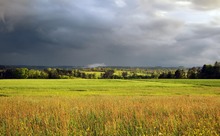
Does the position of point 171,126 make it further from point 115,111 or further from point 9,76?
point 9,76

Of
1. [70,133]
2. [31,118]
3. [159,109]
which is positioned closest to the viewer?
[70,133]

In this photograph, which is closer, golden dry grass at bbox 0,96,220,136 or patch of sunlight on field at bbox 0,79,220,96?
golden dry grass at bbox 0,96,220,136

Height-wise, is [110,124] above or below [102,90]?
above

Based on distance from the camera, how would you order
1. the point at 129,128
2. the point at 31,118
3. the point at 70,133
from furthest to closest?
the point at 31,118 → the point at 129,128 → the point at 70,133

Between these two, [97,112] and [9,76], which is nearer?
[97,112]

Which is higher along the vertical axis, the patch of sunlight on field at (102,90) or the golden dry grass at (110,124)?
the golden dry grass at (110,124)

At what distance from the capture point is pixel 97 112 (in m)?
12.9

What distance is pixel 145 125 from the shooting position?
10352mm

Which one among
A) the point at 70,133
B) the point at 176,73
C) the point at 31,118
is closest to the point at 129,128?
the point at 70,133

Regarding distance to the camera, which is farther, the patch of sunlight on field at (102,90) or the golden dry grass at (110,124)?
the patch of sunlight on field at (102,90)

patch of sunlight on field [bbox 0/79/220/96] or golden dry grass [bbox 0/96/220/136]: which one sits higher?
golden dry grass [bbox 0/96/220/136]

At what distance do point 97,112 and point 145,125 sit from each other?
129 inches

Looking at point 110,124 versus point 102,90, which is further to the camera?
point 102,90

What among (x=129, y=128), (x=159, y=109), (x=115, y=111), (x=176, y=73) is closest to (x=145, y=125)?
(x=129, y=128)
